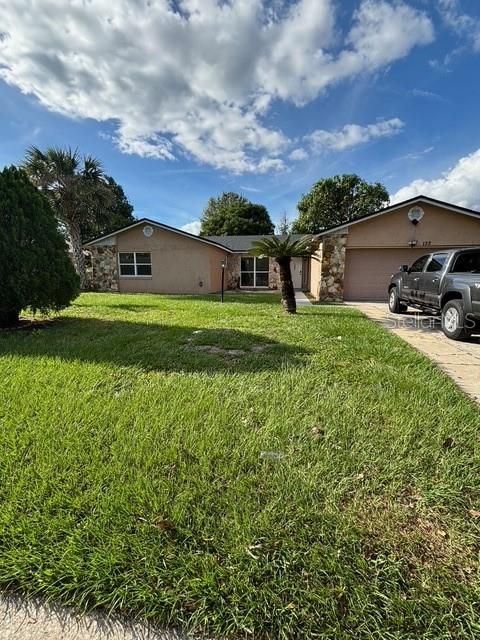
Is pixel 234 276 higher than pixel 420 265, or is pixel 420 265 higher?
pixel 234 276

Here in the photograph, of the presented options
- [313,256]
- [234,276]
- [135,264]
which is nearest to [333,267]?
[313,256]

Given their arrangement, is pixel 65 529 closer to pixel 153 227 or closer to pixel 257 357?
pixel 257 357

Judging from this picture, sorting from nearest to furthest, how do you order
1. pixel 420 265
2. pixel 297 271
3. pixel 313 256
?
1. pixel 420 265
2. pixel 313 256
3. pixel 297 271

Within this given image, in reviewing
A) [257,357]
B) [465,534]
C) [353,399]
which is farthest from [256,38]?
[465,534]

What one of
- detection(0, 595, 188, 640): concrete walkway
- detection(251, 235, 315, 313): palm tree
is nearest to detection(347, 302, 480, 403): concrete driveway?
detection(251, 235, 315, 313): palm tree

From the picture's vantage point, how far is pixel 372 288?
44.6ft

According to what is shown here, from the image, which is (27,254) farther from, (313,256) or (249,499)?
(313,256)

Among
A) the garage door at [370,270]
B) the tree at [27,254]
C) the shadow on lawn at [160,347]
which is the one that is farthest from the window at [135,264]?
the garage door at [370,270]

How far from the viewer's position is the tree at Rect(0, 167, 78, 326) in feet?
20.3

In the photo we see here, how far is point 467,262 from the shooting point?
691 cm

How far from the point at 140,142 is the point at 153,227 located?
4.23 metres

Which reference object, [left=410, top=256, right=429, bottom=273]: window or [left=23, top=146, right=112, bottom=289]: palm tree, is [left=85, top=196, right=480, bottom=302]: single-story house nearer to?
[left=23, top=146, right=112, bottom=289]: palm tree

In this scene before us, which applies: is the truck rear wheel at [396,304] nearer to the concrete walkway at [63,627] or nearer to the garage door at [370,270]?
the garage door at [370,270]

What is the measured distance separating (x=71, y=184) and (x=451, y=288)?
18874 mm
